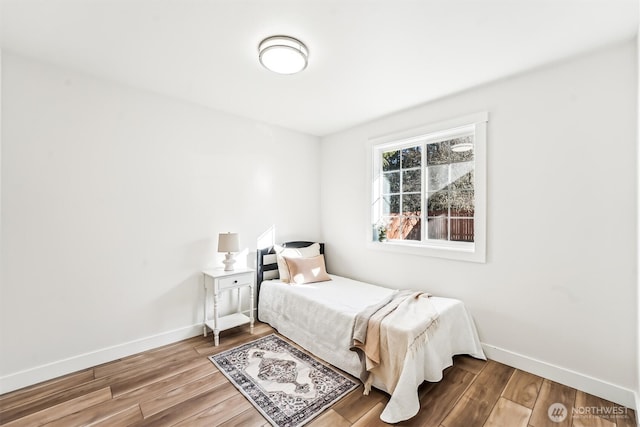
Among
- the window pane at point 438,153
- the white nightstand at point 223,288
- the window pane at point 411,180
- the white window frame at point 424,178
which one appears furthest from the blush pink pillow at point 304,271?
the window pane at point 438,153

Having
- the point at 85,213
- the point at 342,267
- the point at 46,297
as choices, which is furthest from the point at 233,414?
the point at 342,267

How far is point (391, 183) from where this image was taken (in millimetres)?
3477

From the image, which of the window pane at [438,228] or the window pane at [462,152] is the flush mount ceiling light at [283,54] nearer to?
the window pane at [462,152]

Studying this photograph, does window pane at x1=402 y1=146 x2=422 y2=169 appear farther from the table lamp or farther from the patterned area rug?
the patterned area rug

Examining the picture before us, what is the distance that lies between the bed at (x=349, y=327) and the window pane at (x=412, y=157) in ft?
4.84

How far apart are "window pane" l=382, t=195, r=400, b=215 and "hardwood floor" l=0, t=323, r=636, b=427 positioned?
1741 millimetres

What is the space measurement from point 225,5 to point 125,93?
159 centimetres

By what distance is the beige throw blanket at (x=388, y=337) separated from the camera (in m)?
1.96

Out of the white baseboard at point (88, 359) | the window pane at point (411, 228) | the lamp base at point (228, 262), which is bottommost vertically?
the white baseboard at point (88, 359)

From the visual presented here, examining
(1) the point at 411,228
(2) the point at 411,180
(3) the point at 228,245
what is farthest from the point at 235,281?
A: (2) the point at 411,180

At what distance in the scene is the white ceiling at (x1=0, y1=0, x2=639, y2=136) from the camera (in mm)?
1618

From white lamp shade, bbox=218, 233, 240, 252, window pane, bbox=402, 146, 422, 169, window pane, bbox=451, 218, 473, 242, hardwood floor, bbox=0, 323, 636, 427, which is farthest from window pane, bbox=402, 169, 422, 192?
white lamp shade, bbox=218, 233, 240, 252

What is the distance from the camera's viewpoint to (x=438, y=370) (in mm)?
2078

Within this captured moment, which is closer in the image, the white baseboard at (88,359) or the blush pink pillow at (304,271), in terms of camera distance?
the white baseboard at (88,359)
